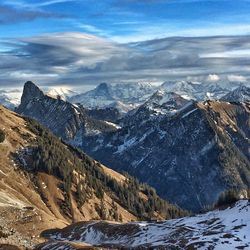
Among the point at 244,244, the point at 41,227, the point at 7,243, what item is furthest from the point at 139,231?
the point at 7,243

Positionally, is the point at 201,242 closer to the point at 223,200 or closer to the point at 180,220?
the point at 180,220

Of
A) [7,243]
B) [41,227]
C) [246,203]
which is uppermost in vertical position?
[7,243]

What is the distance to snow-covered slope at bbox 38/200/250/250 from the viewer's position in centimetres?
11241

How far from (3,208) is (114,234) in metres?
57.2

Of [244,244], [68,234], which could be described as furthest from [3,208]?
[244,244]

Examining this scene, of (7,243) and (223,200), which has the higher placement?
(7,243)

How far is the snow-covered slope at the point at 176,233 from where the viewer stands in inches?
4426

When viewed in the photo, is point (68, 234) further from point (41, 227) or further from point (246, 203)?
point (246, 203)

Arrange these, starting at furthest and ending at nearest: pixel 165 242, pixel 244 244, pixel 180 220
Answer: pixel 180 220
pixel 165 242
pixel 244 244

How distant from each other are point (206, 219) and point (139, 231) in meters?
17.9

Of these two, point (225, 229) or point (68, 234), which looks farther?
point (68, 234)

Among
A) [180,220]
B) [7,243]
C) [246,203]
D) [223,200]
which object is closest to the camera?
[7,243]

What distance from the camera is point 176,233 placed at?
12650 cm

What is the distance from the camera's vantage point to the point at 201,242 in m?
113
